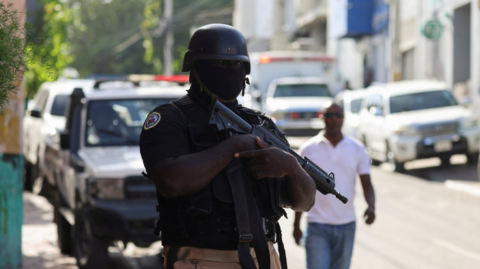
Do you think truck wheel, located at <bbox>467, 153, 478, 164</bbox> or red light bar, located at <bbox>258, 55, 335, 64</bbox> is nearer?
truck wheel, located at <bbox>467, 153, 478, 164</bbox>

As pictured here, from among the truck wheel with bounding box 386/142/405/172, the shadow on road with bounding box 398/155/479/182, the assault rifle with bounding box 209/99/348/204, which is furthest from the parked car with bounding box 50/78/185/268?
the truck wheel with bounding box 386/142/405/172

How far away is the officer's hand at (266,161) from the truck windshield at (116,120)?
5673 millimetres

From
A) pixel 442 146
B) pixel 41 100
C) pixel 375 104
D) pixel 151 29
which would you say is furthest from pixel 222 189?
pixel 151 29

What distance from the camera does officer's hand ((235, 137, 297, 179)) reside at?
10.4 ft

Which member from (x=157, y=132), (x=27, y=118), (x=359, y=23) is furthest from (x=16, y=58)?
(x=359, y=23)

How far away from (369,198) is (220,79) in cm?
321

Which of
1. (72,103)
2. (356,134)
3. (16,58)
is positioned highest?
(16,58)

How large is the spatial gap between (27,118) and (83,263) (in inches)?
305

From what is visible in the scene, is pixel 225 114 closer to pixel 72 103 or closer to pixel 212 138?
pixel 212 138

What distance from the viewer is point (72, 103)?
914 centimetres

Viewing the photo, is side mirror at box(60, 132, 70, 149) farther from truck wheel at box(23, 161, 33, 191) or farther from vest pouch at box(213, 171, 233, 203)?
truck wheel at box(23, 161, 33, 191)

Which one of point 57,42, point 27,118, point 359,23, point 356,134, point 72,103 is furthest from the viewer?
point 359,23

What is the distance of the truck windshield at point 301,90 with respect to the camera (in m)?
23.4

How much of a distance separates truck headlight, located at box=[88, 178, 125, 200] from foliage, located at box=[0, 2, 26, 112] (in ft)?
15.0
